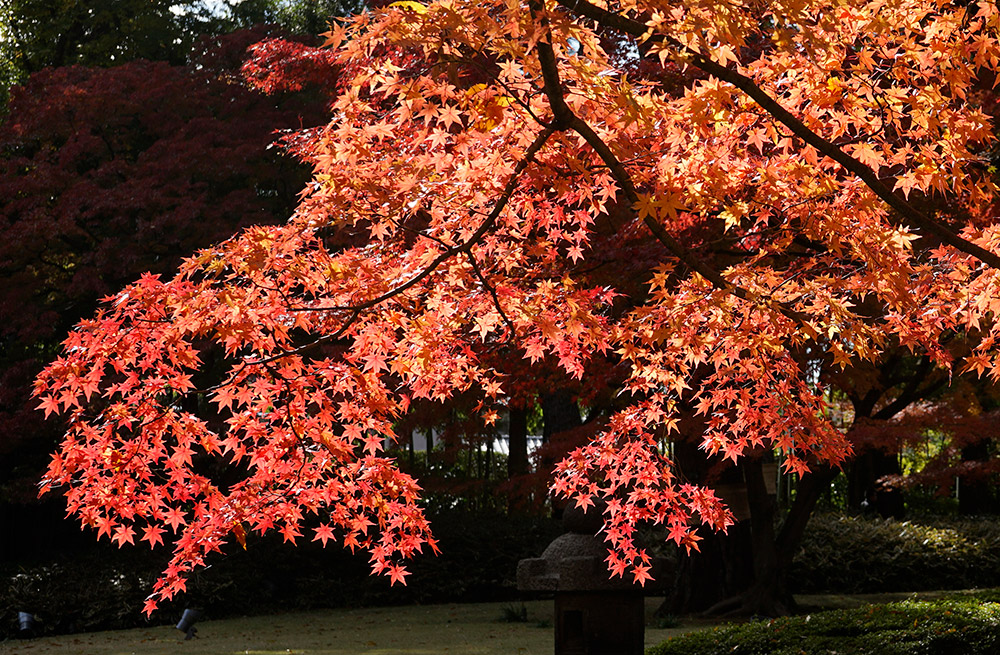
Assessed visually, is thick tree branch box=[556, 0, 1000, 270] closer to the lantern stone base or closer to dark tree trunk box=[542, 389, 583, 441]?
the lantern stone base

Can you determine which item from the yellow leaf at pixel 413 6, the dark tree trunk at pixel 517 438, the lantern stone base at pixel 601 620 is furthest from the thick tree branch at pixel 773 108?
the dark tree trunk at pixel 517 438

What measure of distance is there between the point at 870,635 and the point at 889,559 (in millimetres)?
8333

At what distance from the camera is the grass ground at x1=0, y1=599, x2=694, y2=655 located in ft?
31.2

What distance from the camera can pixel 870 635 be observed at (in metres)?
6.14

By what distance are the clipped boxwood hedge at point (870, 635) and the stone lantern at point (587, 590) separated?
67 cm

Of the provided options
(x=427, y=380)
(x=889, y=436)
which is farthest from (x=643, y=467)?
(x=889, y=436)

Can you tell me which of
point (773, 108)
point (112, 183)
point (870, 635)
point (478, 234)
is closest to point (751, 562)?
point (870, 635)

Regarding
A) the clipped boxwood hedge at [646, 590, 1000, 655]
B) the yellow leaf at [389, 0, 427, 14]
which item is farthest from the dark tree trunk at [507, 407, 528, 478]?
the yellow leaf at [389, 0, 427, 14]

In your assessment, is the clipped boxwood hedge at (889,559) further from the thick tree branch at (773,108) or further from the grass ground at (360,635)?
the thick tree branch at (773,108)

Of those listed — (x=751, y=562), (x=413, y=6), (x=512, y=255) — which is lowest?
(x=751, y=562)

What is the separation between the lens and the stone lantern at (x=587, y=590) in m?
5.68

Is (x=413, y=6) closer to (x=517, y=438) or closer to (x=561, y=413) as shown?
(x=561, y=413)

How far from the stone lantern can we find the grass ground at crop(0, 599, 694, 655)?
3.43 meters

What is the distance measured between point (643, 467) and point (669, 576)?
1.06m
